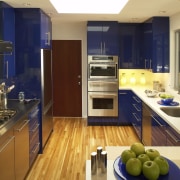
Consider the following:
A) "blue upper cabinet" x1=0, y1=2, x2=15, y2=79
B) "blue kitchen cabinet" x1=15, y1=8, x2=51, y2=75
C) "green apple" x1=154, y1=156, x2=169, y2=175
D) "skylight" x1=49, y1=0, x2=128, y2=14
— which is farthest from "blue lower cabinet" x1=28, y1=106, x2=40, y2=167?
"green apple" x1=154, y1=156, x2=169, y2=175

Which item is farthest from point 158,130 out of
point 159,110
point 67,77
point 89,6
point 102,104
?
point 67,77

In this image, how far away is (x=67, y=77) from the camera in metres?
7.43

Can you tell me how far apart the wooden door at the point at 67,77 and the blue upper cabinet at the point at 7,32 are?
2.72 m

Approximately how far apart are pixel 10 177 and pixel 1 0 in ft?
7.78

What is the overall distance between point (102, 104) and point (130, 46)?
1506 mm

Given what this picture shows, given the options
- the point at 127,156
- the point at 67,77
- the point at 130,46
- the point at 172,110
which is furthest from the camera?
the point at 67,77

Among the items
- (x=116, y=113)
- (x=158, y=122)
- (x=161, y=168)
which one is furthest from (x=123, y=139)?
(x=161, y=168)

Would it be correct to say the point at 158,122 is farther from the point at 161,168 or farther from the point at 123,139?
the point at 161,168

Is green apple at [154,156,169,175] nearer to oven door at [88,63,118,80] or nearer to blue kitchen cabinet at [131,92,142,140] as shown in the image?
blue kitchen cabinet at [131,92,142,140]

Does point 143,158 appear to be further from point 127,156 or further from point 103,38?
point 103,38

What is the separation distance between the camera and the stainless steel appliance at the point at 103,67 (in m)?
6.50

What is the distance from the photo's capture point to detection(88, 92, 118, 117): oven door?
6.57m

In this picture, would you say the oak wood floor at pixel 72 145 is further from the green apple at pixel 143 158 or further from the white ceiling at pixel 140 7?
the green apple at pixel 143 158

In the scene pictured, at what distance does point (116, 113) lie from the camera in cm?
662
